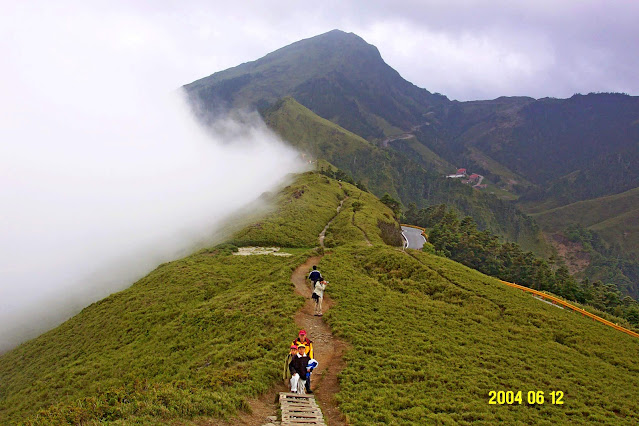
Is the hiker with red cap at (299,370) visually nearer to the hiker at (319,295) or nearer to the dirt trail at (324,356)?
the dirt trail at (324,356)

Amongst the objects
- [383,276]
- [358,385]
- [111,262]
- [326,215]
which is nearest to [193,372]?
[358,385]

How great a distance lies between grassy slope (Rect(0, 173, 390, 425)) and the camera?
14.4 metres

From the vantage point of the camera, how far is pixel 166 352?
29.1 metres

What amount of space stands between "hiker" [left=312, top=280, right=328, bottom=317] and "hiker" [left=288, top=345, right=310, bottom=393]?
399 inches

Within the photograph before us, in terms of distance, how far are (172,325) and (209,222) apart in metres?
73.5

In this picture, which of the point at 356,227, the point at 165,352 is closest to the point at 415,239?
the point at 356,227

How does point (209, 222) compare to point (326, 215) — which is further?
point (209, 222)

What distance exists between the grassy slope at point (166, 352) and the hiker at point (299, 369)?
1567mm

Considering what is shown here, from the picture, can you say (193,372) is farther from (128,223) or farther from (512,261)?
(128,223)

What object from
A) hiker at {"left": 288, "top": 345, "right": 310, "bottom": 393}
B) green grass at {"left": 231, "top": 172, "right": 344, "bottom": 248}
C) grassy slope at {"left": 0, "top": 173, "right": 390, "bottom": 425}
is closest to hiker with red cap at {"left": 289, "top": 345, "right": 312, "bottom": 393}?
hiker at {"left": 288, "top": 345, "right": 310, "bottom": 393}

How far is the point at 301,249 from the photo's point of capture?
66125 mm

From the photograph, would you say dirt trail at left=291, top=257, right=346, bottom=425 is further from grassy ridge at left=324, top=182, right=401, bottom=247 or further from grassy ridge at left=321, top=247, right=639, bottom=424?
grassy ridge at left=324, top=182, right=401, bottom=247

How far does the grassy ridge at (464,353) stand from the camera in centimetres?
1694
